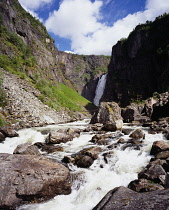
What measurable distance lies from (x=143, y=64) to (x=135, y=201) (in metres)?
74.3

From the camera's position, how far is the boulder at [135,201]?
11.4ft

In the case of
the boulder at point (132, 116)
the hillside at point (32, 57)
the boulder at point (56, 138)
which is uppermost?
the hillside at point (32, 57)

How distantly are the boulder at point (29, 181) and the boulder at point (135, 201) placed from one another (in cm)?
242

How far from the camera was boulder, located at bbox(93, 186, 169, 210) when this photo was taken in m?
3.48

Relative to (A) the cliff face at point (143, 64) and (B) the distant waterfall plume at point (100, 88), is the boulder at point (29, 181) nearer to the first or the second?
(A) the cliff face at point (143, 64)

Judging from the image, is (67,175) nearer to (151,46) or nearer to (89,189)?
(89,189)

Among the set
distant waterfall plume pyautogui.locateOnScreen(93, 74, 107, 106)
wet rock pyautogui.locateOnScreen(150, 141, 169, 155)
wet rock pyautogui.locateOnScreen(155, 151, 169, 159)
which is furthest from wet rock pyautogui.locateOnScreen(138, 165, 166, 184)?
distant waterfall plume pyautogui.locateOnScreen(93, 74, 107, 106)

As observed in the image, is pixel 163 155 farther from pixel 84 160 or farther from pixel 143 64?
pixel 143 64

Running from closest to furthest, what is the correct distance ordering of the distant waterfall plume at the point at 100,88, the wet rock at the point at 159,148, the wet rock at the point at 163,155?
the wet rock at the point at 163,155
the wet rock at the point at 159,148
the distant waterfall plume at the point at 100,88

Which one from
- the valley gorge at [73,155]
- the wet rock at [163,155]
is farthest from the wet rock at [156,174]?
the wet rock at [163,155]

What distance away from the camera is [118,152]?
32.1 ft

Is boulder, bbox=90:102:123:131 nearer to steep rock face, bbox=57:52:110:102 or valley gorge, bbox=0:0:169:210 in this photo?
valley gorge, bbox=0:0:169:210

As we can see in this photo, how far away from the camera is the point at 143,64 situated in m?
69.1

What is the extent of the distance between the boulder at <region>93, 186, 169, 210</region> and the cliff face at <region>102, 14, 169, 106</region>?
54.3 m
